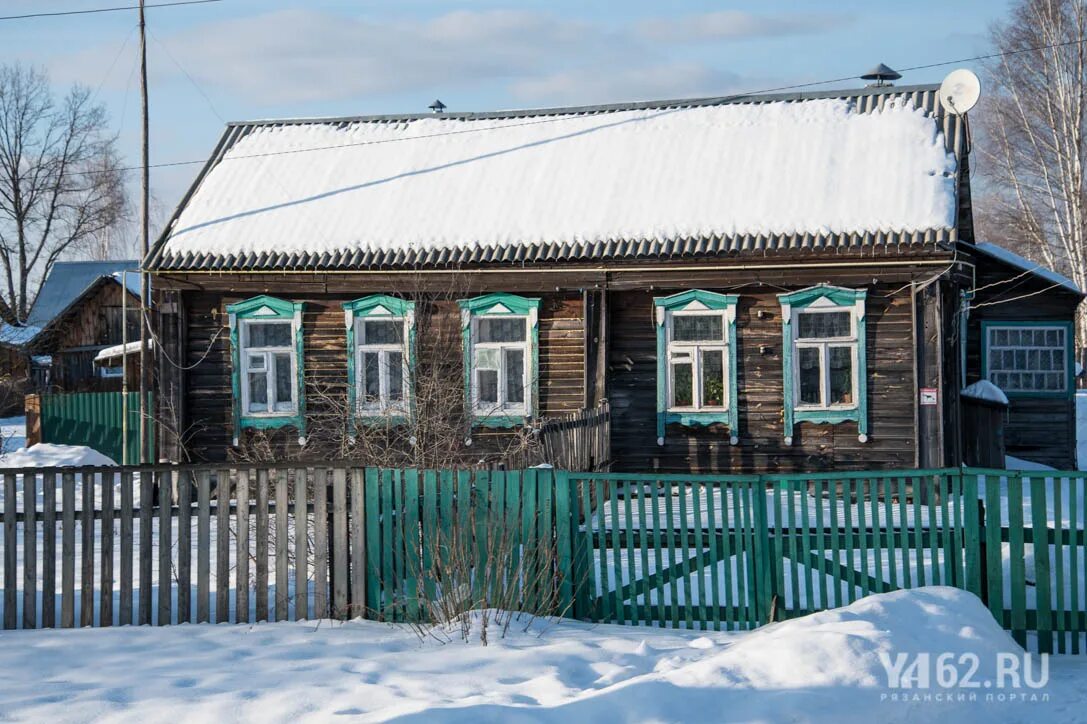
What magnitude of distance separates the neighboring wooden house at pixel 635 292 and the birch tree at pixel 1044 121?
17.6 m

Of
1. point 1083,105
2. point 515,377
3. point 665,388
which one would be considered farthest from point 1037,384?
point 1083,105

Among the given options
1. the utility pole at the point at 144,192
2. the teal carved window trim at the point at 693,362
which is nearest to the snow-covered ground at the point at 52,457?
the utility pole at the point at 144,192

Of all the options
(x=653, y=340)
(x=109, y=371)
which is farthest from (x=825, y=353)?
(x=109, y=371)

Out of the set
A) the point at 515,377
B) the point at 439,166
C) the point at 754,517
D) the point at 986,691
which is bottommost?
the point at 986,691

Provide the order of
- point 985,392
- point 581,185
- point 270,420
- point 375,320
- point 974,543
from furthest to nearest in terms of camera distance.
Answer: point 581,185, point 270,420, point 375,320, point 985,392, point 974,543

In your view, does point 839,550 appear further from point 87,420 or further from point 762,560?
point 87,420

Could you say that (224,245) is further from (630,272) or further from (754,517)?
(754,517)

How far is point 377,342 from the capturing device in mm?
16219

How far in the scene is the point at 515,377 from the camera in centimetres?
1593

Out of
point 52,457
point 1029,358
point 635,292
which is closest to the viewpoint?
point 635,292

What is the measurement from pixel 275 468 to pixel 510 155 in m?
11.1

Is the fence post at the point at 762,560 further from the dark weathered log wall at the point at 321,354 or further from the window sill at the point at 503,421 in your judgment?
the window sill at the point at 503,421

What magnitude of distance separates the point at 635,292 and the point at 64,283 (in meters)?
38.0

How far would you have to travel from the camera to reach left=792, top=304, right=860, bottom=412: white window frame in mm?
14852
